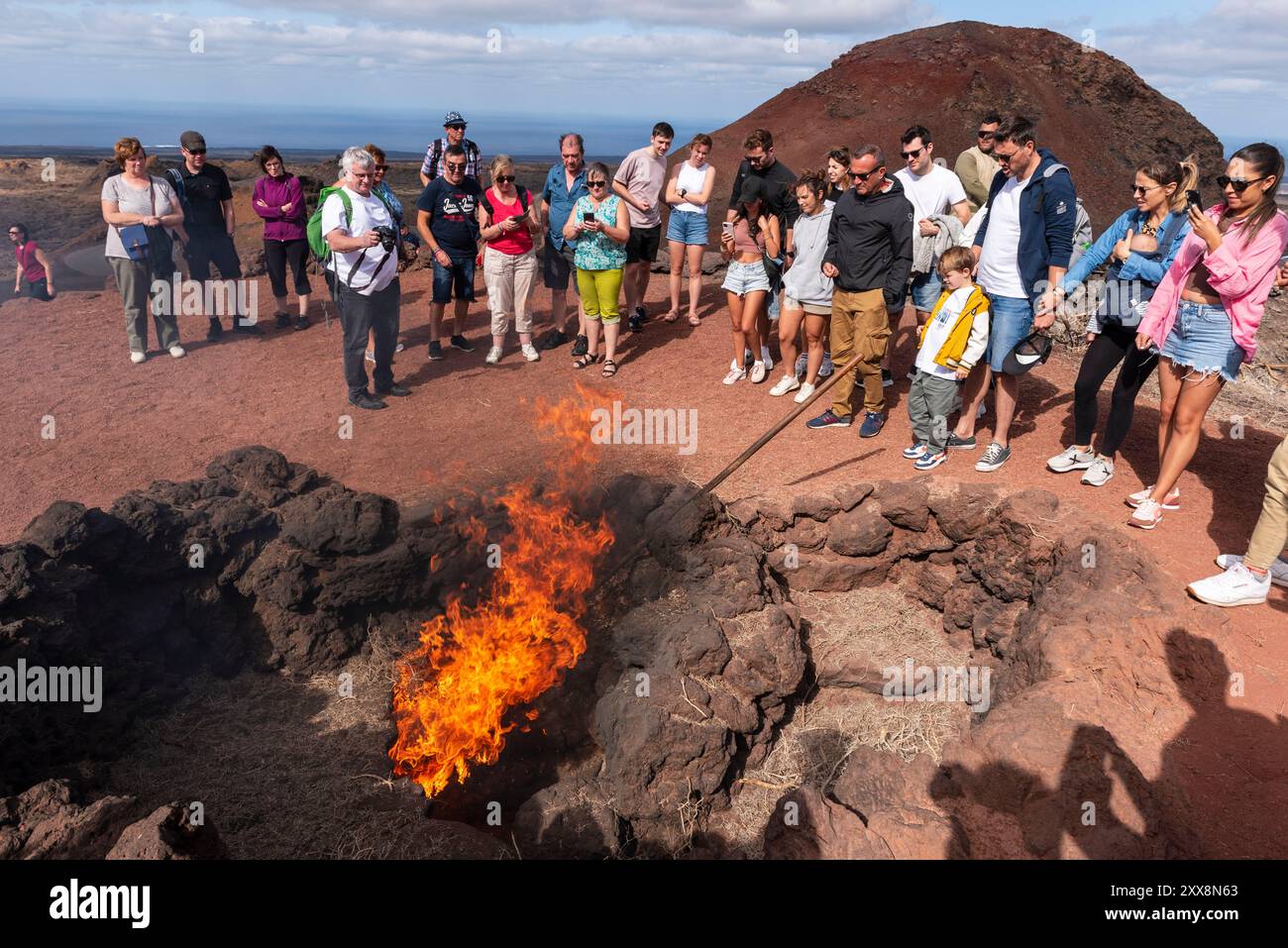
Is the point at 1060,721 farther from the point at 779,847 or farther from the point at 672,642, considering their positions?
the point at 672,642

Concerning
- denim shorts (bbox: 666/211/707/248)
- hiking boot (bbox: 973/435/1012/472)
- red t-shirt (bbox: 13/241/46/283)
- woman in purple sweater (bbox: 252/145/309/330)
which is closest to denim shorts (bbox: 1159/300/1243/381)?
hiking boot (bbox: 973/435/1012/472)

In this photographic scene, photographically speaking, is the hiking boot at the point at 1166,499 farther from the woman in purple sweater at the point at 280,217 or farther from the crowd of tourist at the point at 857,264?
the woman in purple sweater at the point at 280,217

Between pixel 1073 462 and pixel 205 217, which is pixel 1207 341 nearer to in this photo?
pixel 1073 462

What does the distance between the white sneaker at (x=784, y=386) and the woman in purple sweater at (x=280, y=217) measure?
6278 millimetres

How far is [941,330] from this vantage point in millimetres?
6504

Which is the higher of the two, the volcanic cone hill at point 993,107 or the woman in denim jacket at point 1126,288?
the volcanic cone hill at point 993,107

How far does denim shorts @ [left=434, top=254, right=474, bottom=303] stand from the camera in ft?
31.0

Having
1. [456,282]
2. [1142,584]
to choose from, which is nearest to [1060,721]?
[1142,584]

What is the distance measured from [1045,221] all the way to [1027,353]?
0.99 meters

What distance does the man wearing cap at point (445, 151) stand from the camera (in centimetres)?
915

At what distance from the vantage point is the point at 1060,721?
452cm

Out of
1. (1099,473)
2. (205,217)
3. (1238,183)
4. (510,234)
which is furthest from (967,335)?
(205,217)

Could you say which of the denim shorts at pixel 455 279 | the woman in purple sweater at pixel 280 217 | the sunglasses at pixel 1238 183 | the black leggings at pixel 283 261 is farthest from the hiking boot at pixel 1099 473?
the black leggings at pixel 283 261
